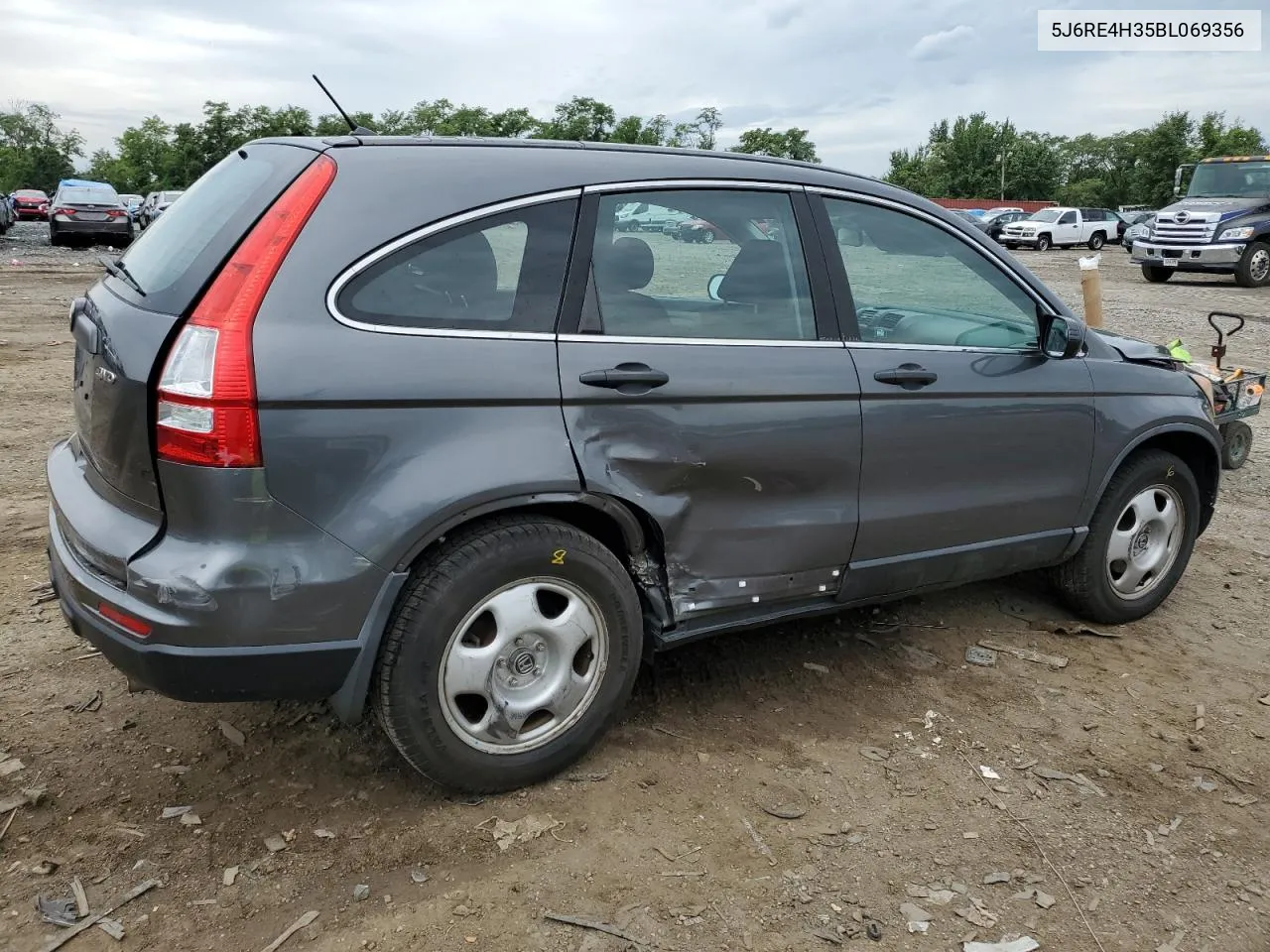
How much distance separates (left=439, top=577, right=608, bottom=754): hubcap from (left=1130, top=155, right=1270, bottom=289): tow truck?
21.0 metres

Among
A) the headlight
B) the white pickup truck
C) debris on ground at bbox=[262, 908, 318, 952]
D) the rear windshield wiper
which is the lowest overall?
debris on ground at bbox=[262, 908, 318, 952]

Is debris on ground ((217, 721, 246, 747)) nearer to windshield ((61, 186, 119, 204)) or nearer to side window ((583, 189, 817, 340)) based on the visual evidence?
side window ((583, 189, 817, 340))

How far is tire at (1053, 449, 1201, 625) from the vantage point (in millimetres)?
4102

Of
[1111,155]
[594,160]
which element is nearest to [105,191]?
[594,160]

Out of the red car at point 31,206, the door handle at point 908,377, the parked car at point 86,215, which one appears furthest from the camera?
the red car at point 31,206

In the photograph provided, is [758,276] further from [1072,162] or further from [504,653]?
[1072,162]

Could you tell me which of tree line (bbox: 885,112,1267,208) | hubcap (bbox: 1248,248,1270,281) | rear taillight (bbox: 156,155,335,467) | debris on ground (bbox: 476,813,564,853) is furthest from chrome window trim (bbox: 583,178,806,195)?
tree line (bbox: 885,112,1267,208)

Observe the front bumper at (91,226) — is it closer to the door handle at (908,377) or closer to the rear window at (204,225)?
the rear window at (204,225)

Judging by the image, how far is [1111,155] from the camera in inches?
3216

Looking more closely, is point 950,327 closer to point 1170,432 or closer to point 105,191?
point 1170,432

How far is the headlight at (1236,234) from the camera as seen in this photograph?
19391 millimetres

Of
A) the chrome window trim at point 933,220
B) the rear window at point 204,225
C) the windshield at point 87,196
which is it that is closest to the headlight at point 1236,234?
the chrome window trim at point 933,220

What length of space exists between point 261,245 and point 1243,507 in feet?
19.1

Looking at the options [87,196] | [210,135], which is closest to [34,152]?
[210,135]
